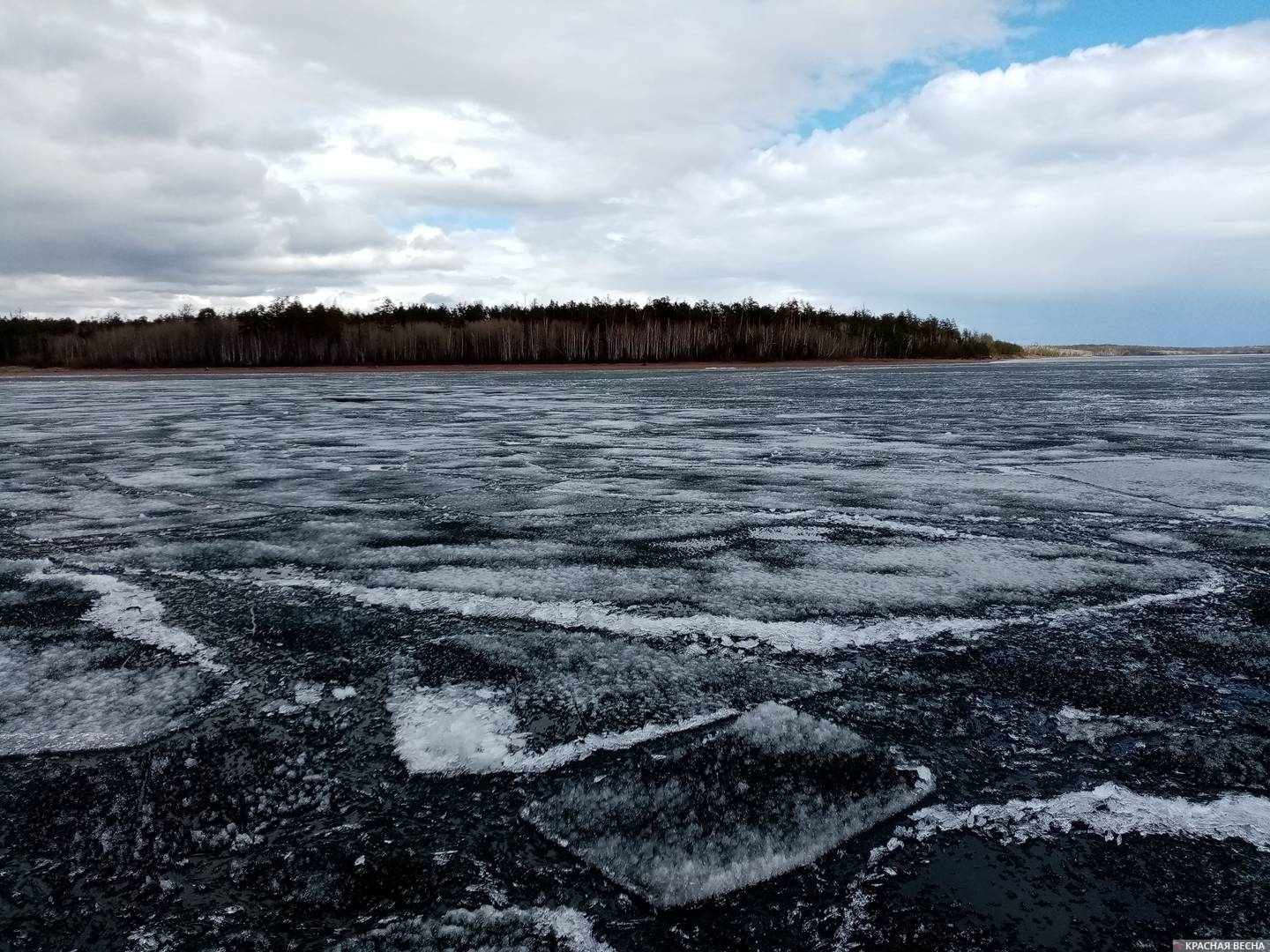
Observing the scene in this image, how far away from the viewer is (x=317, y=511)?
402cm

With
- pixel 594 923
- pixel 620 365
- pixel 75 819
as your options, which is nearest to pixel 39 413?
pixel 75 819

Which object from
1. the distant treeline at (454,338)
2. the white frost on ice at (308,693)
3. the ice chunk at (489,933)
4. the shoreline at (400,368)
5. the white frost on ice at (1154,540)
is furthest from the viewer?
the distant treeline at (454,338)

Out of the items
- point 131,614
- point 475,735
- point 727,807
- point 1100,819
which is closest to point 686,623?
point 475,735

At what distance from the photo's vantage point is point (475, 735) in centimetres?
171

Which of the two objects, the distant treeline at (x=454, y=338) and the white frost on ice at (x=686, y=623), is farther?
the distant treeline at (x=454, y=338)

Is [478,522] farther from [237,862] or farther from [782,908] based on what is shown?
[782,908]

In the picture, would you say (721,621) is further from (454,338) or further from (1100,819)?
(454,338)

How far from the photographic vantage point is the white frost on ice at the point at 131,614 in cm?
218

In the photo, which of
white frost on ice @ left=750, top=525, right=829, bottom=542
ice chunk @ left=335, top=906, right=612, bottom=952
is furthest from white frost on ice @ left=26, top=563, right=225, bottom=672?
white frost on ice @ left=750, top=525, right=829, bottom=542

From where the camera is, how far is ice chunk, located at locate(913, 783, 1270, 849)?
135 cm

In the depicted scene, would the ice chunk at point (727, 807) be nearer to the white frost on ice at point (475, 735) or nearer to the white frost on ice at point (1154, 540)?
the white frost on ice at point (475, 735)

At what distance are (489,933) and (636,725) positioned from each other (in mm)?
644

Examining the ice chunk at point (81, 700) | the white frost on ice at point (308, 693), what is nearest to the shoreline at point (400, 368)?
the ice chunk at point (81, 700)

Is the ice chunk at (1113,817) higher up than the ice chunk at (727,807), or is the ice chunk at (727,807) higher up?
the ice chunk at (1113,817)
